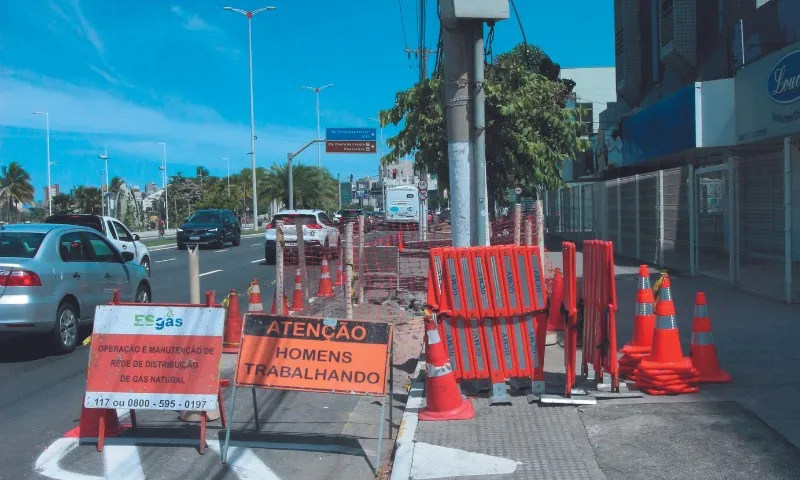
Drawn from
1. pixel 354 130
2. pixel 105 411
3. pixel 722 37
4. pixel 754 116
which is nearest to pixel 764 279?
pixel 754 116

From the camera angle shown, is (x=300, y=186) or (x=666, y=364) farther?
(x=300, y=186)

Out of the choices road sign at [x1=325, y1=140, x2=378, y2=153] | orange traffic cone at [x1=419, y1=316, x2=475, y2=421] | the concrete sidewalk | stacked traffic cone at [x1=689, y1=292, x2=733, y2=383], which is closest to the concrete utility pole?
the concrete sidewalk

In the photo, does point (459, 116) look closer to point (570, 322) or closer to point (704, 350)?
point (570, 322)

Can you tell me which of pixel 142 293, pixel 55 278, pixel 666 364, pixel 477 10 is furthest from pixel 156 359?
pixel 142 293

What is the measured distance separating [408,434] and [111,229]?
13.6 m

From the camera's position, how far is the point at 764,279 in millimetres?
11930

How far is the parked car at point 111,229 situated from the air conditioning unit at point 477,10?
11035 millimetres

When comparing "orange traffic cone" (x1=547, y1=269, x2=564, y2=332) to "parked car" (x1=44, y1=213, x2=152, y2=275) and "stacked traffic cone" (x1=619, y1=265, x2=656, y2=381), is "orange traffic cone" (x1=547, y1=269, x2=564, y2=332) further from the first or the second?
"parked car" (x1=44, y1=213, x2=152, y2=275)

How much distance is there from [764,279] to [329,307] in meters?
7.23

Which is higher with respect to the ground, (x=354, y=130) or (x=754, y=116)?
(x=354, y=130)

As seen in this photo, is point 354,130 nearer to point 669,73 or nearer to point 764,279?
point 669,73

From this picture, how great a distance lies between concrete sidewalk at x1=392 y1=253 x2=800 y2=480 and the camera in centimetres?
495

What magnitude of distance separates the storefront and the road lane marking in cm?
870

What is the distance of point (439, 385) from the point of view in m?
6.12
